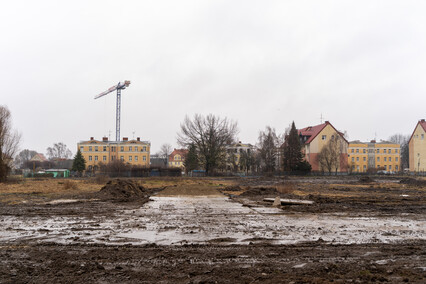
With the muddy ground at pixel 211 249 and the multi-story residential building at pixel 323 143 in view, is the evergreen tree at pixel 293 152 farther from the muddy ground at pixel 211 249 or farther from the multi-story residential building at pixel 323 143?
the muddy ground at pixel 211 249

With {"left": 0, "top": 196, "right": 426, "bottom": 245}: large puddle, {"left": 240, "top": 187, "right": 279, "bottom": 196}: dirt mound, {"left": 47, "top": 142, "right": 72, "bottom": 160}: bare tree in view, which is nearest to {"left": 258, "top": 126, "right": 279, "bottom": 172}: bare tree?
{"left": 240, "top": 187, "right": 279, "bottom": 196}: dirt mound

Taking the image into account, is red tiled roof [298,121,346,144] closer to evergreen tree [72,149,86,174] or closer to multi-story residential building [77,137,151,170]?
multi-story residential building [77,137,151,170]

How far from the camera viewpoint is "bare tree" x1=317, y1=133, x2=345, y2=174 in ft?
240

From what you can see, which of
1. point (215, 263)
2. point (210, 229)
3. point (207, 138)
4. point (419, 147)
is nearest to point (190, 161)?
point (207, 138)

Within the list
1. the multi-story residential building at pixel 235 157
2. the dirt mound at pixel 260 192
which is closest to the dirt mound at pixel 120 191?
the dirt mound at pixel 260 192

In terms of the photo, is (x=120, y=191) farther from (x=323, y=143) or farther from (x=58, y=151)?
(x=58, y=151)

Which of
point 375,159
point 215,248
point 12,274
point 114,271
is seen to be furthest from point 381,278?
point 375,159

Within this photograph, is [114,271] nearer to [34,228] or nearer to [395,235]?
[34,228]

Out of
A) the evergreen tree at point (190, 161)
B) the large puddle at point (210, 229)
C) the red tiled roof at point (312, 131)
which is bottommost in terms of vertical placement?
the large puddle at point (210, 229)

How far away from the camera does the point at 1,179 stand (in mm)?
36312

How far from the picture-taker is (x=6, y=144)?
3994 cm

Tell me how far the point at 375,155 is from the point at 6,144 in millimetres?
87308

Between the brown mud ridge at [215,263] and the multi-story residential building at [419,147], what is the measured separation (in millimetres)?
82386

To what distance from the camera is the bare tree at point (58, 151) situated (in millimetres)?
142500
